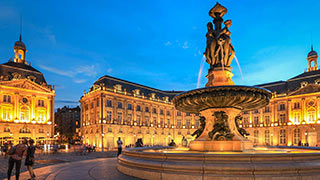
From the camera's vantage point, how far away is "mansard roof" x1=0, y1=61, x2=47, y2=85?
151 feet

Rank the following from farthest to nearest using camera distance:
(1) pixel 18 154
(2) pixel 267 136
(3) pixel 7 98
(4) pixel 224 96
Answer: (2) pixel 267 136
(3) pixel 7 98
(4) pixel 224 96
(1) pixel 18 154

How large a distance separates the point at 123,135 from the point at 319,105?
41546mm

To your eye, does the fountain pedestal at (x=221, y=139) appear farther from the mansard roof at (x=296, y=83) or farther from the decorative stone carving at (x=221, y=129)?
the mansard roof at (x=296, y=83)

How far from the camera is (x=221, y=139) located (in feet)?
33.0

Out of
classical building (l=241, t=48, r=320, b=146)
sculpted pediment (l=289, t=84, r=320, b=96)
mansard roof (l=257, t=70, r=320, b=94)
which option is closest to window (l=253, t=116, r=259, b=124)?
classical building (l=241, t=48, r=320, b=146)

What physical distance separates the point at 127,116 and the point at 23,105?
2095 cm

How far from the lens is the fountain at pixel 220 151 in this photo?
21.3 ft

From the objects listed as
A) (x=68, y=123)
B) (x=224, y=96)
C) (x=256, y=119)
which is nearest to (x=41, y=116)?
(x=68, y=123)

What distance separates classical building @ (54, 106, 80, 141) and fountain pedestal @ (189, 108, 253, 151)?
7695cm

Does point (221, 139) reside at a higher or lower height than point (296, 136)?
higher

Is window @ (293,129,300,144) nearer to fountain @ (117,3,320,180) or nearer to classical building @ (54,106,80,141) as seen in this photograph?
fountain @ (117,3,320,180)

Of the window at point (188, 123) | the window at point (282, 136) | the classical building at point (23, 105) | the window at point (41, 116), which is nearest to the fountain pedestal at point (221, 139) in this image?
the classical building at point (23, 105)

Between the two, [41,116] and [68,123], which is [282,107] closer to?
[41,116]

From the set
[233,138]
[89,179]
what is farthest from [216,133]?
[89,179]
